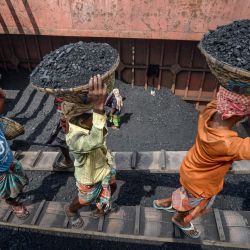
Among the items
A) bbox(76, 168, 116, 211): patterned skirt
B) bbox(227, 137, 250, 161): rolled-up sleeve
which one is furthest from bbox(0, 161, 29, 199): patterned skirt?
bbox(227, 137, 250, 161): rolled-up sleeve

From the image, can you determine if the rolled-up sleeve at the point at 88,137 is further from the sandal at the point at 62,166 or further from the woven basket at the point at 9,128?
the sandal at the point at 62,166

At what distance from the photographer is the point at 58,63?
8.46 ft

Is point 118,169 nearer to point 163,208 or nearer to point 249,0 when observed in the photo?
point 163,208

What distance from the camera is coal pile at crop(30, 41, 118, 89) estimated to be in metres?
2.35

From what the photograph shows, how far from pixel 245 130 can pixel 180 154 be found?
299 centimetres

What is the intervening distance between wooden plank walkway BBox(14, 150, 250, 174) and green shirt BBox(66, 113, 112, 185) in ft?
5.34

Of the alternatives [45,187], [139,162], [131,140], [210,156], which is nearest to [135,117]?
[131,140]

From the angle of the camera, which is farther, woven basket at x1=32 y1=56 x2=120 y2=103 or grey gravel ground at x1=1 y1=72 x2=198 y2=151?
grey gravel ground at x1=1 y1=72 x2=198 y2=151

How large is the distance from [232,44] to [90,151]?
163 centimetres

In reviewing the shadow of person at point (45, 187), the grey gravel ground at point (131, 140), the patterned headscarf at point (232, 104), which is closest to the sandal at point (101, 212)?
the grey gravel ground at point (131, 140)

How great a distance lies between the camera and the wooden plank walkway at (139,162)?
4.65 m

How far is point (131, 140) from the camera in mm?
6215

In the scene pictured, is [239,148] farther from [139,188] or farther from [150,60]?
[150,60]

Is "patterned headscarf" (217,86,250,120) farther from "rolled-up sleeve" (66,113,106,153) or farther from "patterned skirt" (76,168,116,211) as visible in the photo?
"patterned skirt" (76,168,116,211)
